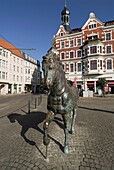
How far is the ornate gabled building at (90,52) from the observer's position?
2801 centimetres

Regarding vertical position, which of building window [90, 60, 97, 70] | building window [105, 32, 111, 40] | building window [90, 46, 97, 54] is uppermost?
building window [105, 32, 111, 40]

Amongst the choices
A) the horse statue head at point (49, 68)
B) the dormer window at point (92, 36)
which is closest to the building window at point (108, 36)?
the dormer window at point (92, 36)

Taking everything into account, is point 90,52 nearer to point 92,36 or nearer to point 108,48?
point 108,48

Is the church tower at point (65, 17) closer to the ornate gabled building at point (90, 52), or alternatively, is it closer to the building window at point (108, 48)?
the ornate gabled building at point (90, 52)

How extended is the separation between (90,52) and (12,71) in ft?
84.3

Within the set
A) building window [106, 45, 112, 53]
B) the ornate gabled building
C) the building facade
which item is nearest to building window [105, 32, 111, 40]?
the ornate gabled building

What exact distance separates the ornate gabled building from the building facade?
46.8ft

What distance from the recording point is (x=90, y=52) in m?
28.8

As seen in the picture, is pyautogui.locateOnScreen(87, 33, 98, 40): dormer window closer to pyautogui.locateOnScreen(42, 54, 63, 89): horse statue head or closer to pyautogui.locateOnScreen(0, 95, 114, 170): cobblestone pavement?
pyautogui.locateOnScreen(0, 95, 114, 170): cobblestone pavement

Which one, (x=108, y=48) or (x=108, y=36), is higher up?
(x=108, y=36)

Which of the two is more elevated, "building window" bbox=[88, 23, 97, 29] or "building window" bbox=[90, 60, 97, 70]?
"building window" bbox=[88, 23, 97, 29]

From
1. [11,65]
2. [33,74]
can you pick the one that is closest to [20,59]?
[11,65]

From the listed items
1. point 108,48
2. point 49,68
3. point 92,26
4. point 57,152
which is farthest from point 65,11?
point 57,152

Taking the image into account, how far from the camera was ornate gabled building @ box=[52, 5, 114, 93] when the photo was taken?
28.0 metres
